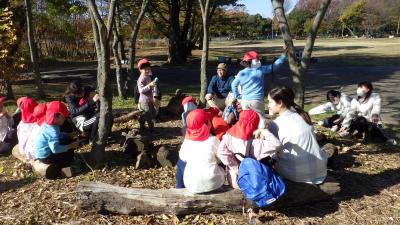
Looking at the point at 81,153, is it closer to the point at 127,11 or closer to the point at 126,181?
the point at 126,181

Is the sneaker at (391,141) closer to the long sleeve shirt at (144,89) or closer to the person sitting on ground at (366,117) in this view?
the person sitting on ground at (366,117)

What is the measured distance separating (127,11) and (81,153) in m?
19.3

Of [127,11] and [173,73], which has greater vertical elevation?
[127,11]

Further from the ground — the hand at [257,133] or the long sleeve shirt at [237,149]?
the hand at [257,133]

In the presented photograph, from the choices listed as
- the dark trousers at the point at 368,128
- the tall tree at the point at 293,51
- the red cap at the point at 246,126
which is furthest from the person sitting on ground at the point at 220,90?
the red cap at the point at 246,126

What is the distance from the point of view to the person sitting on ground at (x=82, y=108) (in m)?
6.48

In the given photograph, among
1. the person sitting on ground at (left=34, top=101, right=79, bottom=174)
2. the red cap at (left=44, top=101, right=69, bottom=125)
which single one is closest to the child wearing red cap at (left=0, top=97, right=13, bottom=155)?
the person sitting on ground at (left=34, top=101, right=79, bottom=174)

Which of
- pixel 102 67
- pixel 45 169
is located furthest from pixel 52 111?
Answer: pixel 102 67

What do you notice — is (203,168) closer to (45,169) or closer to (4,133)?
(45,169)

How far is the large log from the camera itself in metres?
4.07

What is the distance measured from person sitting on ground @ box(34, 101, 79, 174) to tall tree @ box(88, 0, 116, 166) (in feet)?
1.19

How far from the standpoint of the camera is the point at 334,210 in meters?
4.28

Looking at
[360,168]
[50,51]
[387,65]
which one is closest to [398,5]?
[387,65]

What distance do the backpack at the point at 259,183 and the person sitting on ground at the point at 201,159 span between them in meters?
0.27
